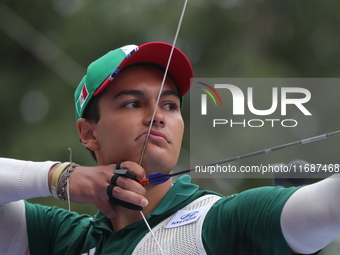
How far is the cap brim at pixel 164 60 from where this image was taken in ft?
5.66

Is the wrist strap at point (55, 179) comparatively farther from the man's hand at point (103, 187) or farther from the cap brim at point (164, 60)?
the cap brim at point (164, 60)

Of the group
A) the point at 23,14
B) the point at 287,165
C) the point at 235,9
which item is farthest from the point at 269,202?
the point at 23,14

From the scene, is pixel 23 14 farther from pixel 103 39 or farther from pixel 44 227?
pixel 44 227

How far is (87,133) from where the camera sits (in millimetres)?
1832

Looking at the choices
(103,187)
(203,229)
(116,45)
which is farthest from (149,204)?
(116,45)

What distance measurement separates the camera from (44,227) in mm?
1897

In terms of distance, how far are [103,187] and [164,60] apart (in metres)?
0.39

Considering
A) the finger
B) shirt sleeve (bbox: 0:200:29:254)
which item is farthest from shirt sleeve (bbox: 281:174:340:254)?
shirt sleeve (bbox: 0:200:29:254)

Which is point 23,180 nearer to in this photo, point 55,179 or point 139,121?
point 55,179

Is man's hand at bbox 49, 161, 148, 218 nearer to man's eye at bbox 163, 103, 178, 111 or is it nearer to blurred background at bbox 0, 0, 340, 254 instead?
man's eye at bbox 163, 103, 178, 111

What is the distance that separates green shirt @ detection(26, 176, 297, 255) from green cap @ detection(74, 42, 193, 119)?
0.29m

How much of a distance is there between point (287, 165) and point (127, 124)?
422 millimetres

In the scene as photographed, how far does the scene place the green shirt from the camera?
1.32 metres

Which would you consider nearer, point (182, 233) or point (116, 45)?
point (182, 233)
